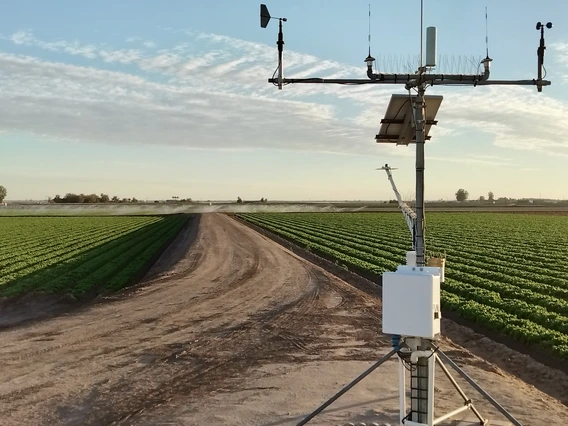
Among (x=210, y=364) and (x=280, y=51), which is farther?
(x=210, y=364)

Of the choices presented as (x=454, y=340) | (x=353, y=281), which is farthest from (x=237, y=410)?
(x=353, y=281)

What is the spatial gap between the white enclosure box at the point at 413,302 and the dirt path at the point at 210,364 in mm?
2693

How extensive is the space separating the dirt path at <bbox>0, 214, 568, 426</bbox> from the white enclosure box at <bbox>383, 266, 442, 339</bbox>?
2.69m

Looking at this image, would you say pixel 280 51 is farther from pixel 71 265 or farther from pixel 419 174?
pixel 71 265

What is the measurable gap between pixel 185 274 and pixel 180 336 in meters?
11.2

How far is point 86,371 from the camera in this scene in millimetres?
10992

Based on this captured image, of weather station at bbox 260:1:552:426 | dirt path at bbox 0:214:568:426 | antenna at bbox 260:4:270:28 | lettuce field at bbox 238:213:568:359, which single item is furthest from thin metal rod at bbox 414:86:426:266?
lettuce field at bbox 238:213:568:359

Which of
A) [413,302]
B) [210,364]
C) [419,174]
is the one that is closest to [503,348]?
[210,364]

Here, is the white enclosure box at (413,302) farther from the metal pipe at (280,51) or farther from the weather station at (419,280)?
the metal pipe at (280,51)

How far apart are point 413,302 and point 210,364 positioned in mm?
6205

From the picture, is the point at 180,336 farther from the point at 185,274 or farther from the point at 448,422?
the point at 185,274

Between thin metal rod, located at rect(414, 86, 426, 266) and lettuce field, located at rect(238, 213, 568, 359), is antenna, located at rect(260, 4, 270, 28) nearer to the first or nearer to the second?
thin metal rod, located at rect(414, 86, 426, 266)

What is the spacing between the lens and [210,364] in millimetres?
11453

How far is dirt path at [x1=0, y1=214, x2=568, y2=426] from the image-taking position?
900 cm
